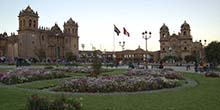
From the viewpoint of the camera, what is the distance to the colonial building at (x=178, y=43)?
10888 centimetres

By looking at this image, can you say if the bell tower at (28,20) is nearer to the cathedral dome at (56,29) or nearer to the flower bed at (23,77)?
the cathedral dome at (56,29)

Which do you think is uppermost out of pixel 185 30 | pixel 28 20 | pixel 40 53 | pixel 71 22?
pixel 71 22

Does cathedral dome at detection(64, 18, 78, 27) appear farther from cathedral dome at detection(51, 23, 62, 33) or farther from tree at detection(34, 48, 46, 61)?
tree at detection(34, 48, 46, 61)

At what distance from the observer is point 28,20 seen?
87.5 metres

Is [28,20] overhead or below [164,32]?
overhead

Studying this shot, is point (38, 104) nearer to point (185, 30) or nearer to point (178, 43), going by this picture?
point (185, 30)

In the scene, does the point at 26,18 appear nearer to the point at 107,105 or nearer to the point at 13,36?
the point at 13,36

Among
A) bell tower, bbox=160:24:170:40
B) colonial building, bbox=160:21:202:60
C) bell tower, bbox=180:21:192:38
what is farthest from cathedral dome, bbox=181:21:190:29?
bell tower, bbox=160:24:170:40

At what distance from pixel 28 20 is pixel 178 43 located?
55.9 m

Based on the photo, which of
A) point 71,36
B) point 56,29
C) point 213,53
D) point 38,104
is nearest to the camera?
point 38,104

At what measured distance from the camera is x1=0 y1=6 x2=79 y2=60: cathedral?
87375 millimetres

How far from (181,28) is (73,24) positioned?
39.9 metres

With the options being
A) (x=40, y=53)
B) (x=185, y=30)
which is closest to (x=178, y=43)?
(x=185, y=30)

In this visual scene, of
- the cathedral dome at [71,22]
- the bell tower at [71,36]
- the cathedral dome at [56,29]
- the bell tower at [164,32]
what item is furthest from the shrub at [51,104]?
the bell tower at [164,32]
